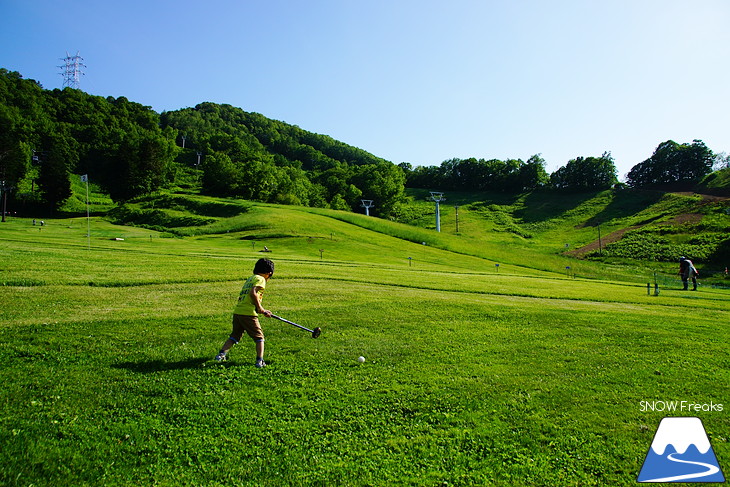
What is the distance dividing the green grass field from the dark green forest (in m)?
105

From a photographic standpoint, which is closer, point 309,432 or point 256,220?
point 309,432

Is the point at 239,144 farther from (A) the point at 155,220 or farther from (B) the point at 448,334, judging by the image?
(B) the point at 448,334

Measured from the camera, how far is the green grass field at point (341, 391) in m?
6.83

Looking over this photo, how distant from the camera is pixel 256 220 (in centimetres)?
8519

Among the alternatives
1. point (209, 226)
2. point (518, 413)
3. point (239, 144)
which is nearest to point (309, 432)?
point (518, 413)

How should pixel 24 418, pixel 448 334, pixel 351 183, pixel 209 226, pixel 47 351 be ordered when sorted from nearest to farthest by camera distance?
pixel 24 418, pixel 47 351, pixel 448 334, pixel 209 226, pixel 351 183

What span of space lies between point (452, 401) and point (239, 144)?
196 meters

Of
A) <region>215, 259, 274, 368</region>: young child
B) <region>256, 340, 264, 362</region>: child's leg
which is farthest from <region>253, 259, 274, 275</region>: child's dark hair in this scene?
<region>256, 340, 264, 362</region>: child's leg

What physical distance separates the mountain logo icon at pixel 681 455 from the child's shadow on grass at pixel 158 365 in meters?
9.68

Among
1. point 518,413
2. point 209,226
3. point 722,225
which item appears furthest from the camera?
point 722,225

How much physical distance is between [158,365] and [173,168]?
529 feet

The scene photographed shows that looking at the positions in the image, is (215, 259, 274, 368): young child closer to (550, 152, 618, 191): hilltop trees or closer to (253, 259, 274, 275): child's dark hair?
(253, 259, 274, 275): child's dark hair

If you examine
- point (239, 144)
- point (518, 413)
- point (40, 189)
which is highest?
point (239, 144)

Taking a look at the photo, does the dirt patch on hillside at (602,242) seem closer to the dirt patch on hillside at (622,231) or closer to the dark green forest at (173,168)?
the dirt patch on hillside at (622,231)
